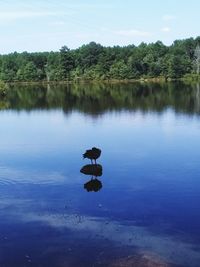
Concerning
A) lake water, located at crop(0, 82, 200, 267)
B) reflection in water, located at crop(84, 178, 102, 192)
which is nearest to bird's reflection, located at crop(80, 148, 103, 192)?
reflection in water, located at crop(84, 178, 102, 192)

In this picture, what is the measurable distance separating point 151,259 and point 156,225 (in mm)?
3970

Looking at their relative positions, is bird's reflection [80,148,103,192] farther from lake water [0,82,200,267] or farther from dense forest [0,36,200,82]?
dense forest [0,36,200,82]

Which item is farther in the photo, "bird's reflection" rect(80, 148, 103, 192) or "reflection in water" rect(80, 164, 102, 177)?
"reflection in water" rect(80, 164, 102, 177)

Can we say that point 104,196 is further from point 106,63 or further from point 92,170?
point 106,63

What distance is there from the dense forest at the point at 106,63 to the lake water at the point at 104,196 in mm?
94671

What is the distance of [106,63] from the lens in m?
155

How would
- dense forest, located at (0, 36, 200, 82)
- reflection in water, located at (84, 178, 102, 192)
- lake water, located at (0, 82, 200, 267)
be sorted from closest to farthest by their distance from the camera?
lake water, located at (0, 82, 200, 267) → reflection in water, located at (84, 178, 102, 192) → dense forest, located at (0, 36, 200, 82)

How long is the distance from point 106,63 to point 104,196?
5117 inches

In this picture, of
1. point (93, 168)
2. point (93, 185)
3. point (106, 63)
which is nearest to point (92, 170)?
point (93, 168)

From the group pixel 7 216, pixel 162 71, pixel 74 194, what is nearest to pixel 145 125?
pixel 74 194

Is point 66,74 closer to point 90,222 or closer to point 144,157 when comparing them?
point 144,157

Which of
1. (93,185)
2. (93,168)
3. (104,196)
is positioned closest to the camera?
(104,196)

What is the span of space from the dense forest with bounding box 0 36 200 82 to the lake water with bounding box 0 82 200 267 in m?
94.7

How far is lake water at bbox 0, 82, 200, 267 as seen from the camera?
1969 cm
